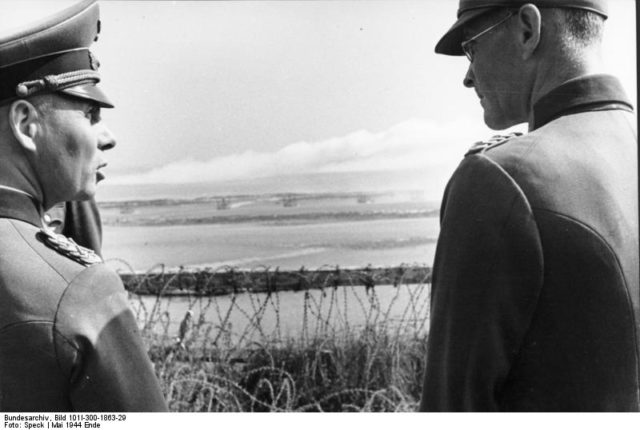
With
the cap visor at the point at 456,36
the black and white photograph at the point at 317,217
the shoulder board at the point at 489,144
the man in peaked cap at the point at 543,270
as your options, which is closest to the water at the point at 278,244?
the black and white photograph at the point at 317,217

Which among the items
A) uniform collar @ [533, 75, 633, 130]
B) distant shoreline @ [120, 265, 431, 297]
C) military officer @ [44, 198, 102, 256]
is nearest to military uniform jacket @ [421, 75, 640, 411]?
uniform collar @ [533, 75, 633, 130]

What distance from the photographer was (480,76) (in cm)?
209

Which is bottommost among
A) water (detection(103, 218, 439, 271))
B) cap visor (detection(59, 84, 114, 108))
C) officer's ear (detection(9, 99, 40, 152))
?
water (detection(103, 218, 439, 271))

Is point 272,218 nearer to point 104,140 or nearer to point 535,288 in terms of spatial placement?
point 104,140

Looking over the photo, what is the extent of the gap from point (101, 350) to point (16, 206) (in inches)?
20.1

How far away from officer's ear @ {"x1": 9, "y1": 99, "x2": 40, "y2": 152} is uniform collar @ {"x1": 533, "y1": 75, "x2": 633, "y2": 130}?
148 cm

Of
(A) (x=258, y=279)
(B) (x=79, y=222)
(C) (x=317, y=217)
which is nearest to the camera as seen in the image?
(B) (x=79, y=222)

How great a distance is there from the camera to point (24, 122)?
215 centimetres

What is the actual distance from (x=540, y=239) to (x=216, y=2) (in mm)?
1691

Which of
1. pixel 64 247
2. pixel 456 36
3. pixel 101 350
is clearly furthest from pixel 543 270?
pixel 64 247

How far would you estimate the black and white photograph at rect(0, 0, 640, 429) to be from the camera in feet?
6.08

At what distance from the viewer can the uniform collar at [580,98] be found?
1979 millimetres

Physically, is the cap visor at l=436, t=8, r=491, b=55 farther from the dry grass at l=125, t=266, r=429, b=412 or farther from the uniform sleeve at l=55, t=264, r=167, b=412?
the dry grass at l=125, t=266, r=429, b=412
